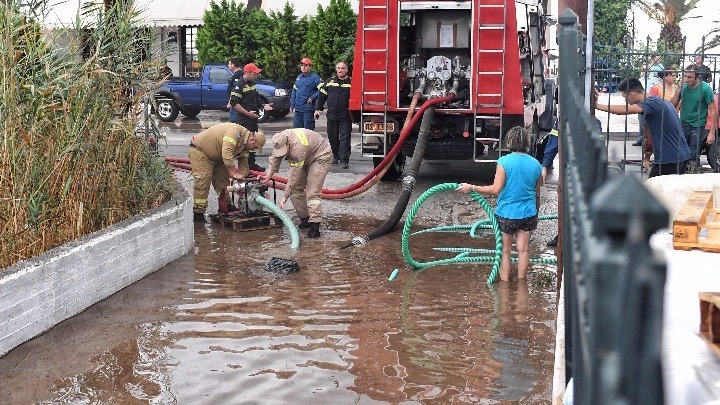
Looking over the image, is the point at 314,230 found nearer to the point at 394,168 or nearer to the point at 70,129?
the point at 70,129

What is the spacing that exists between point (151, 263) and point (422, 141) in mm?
4672

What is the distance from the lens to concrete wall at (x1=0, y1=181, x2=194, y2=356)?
6.18 m

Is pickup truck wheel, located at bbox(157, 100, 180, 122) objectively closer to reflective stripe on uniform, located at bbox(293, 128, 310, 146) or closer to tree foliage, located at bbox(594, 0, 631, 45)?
reflective stripe on uniform, located at bbox(293, 128, 310, 146)

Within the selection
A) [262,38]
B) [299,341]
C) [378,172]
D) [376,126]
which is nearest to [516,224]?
[299,341]

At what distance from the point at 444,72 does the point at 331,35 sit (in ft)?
36.7

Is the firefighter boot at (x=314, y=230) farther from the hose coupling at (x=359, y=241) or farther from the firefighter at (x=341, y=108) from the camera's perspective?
the firefighter at (x=341, y=108)

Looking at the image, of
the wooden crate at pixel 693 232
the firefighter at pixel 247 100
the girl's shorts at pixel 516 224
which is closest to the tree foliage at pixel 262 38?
the firefighter at pixel 247 100

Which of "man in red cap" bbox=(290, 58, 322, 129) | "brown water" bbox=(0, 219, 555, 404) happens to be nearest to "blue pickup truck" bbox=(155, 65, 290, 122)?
"man in red cap" bbox=(290, 58, 322, 129)

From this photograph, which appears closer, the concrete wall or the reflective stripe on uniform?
the concrete wall

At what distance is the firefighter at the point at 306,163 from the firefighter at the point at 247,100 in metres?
3.70

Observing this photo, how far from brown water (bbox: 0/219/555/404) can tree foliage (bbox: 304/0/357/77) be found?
15.9m

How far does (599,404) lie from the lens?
1.22 metres

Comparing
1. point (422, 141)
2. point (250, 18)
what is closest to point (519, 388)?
point (422, 141)

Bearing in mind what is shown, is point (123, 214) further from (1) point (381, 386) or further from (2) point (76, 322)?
(1) point (381, 386)
